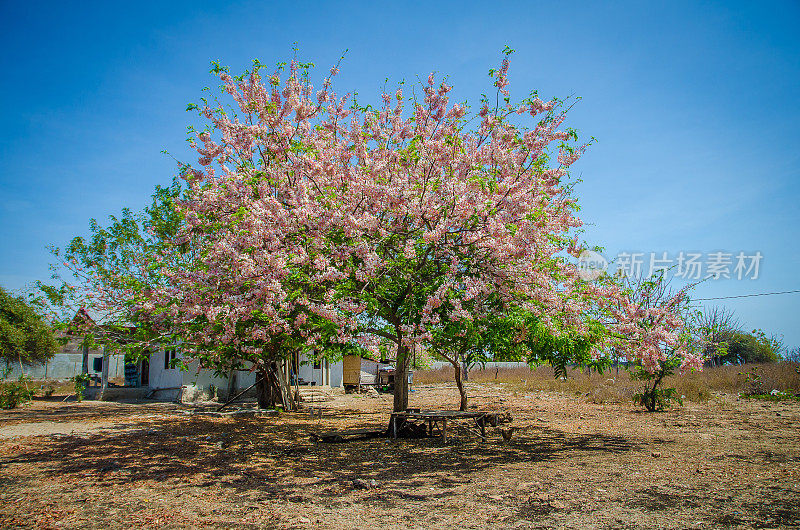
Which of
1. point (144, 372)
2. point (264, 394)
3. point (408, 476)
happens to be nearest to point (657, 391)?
point (408, 476)

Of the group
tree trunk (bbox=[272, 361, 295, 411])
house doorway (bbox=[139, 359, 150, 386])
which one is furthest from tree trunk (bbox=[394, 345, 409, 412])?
house doorway (bbox=[139, 359, 150, 386])

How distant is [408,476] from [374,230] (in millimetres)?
4496

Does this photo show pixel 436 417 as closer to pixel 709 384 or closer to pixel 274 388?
pixel 274 388

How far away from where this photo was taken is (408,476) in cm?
764

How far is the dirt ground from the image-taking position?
548cm

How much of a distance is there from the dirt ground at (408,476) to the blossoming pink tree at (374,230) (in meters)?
2.26

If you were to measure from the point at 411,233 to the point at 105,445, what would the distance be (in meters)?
7.90

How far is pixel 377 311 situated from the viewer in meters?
10.3

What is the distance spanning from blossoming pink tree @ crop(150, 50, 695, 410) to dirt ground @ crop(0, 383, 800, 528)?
2259 millimetres

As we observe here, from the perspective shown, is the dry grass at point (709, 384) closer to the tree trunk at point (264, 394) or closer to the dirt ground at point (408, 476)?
the dirt ground at point (408, 476)

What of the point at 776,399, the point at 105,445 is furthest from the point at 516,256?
the point at 776,399

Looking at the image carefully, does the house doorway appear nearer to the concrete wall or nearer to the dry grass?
the concrete wall

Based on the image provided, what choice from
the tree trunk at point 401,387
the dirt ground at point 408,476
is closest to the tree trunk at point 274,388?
the dirt ground at point 408,476

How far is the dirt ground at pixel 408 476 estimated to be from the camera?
5477 mm
